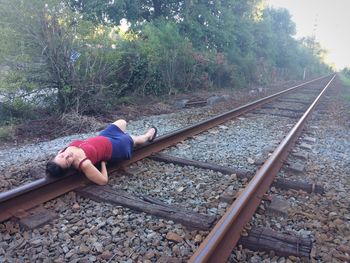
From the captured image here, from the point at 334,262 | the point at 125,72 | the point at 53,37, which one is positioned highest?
the point at 53,37

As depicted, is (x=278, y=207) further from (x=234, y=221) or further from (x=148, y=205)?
(x=148, y=205)

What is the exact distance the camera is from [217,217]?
118 inches

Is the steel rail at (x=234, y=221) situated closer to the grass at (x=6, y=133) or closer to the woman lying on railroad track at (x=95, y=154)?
the woman lying on railroad track at (x=95, y=154)

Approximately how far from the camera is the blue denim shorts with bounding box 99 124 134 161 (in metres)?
3.91

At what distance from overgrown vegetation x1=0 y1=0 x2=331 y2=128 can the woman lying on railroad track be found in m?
3.33

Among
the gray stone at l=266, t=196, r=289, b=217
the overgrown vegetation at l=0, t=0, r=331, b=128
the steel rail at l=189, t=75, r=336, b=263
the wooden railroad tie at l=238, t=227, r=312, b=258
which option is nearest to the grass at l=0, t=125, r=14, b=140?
the overgrown vegetation at l=0, t=0, r=331, b=128

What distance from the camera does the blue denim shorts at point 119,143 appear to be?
3.91 m

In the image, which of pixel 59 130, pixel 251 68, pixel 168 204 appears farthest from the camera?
pixel 251 68

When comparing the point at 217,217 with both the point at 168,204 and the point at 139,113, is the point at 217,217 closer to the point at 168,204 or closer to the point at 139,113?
the point at 168,204

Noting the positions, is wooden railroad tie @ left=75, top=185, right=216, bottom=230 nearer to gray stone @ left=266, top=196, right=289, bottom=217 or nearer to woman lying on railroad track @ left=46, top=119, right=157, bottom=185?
woman lying on railroad track @ left=46, top=119, right=157, bottom=185

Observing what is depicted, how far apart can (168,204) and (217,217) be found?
48 centimetres

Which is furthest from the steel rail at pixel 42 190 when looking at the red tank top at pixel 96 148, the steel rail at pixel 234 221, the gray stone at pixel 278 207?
the gray stone at pixel 278 207

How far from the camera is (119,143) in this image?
13.0 feet

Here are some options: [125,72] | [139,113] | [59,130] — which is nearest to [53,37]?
[59,130]
